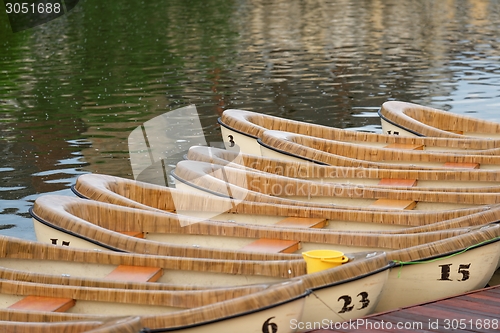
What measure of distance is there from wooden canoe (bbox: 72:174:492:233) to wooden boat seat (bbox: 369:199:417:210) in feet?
1.86

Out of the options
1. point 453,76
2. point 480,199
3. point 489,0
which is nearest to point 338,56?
point 453,76

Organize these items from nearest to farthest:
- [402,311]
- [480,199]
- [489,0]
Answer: [402,311], [480,199], [489,0]

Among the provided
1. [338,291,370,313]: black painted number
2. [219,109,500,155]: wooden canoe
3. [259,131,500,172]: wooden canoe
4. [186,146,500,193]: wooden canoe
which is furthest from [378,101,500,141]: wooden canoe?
[338,291,370,313]: black painted number

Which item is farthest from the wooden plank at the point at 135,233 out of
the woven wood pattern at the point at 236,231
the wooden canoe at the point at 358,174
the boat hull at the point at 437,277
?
the boat hull at the point at 437,277

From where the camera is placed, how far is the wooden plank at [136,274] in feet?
21.7

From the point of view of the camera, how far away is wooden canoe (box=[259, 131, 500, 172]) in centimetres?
987

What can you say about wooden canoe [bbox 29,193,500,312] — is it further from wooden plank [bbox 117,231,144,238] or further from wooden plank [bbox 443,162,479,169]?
wooden plank [bbox 443,162,479,169]

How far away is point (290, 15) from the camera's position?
40.9 meters

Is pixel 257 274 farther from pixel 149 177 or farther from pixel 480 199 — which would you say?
pixel 149 177

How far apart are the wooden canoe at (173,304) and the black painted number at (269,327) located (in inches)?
0.9

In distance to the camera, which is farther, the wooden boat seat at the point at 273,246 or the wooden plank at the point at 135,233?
the wooden plank at the point at 135,233

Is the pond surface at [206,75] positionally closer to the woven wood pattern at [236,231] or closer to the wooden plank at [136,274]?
the woven wood pattern at [236,231]

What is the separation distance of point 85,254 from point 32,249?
0.49 metres

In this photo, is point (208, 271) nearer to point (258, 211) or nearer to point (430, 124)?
point (258, 211)
